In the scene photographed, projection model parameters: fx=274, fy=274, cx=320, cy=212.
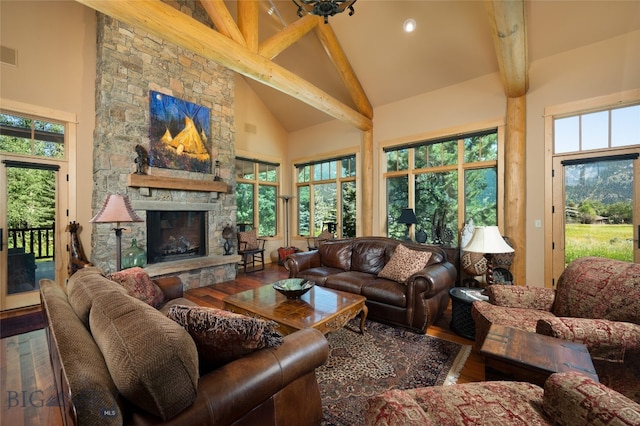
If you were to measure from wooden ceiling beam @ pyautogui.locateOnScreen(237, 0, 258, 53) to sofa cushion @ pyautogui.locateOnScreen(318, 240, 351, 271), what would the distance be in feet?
9.49

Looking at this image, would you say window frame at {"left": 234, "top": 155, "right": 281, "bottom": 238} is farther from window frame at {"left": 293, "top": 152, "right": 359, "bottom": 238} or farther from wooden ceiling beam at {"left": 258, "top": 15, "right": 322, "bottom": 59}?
wooden ceiling beam at {"left": 258, "top": 15, "right": 322, "bottom": 59}

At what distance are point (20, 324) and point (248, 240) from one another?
3.43 m

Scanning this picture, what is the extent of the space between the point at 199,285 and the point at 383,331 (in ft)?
10.9

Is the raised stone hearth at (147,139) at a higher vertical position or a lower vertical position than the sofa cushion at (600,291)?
higher

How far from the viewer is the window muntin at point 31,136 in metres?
3.57

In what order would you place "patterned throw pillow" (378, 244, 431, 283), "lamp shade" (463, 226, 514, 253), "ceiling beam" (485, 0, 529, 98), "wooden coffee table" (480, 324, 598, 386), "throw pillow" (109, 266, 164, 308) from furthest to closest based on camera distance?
"patterned throw pillow" (378, 244, 431, 283), "ceiling beam" (485, 0, 529, 98), "lamp shade" (463, 226, 514, 253), "throw pillow" (109, 266, 164, 308), "wooden coffee table" (480, 324, 598, 386)

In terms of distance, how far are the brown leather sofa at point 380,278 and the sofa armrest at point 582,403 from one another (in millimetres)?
1705

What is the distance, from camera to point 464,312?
278cm

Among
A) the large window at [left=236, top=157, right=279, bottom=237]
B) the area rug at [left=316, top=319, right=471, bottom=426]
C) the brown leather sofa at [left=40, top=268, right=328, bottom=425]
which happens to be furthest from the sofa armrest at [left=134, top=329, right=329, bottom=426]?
the large window at [left=236, top=157, right=279, bottom=237]

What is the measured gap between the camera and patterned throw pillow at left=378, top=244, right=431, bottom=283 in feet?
10.7

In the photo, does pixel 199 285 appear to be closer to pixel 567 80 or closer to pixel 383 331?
pixel 383 331

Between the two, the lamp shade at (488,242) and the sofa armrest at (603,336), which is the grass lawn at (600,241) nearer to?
the lamp shade at (488,242)

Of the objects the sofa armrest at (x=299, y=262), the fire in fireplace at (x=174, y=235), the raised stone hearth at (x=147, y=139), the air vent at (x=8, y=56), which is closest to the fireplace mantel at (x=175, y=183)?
the raised stone hearth at (x=147, y=139)

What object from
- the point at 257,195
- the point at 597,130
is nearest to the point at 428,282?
the point at 597,130
